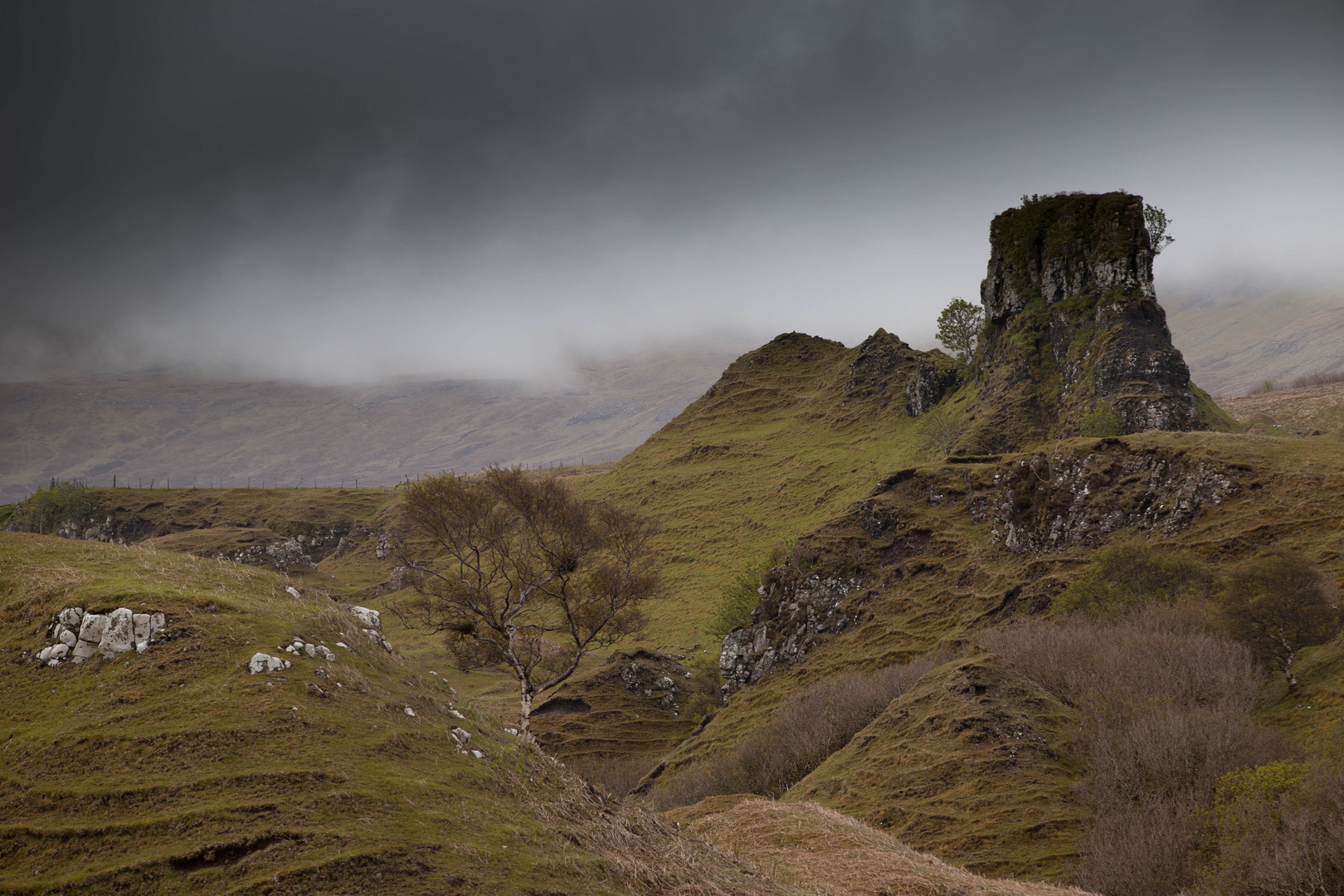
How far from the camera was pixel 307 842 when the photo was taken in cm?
732

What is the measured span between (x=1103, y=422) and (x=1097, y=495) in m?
25.7

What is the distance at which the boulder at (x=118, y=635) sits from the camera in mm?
9695

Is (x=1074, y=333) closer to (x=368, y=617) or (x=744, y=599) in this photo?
(x=744, y=599)

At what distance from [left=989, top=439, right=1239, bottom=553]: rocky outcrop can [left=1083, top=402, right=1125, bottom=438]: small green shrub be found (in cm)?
2002

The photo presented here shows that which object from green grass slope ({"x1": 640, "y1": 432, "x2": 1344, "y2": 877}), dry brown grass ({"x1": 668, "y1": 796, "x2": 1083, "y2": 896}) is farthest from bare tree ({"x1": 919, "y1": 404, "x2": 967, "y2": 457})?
dry brown grass ({"x1": 668, "y1": 796, "x2": 1083, "y2": 896})

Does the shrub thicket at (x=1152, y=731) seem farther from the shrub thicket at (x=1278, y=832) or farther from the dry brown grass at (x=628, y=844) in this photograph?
the dry brown grass at (x=628, y=844)

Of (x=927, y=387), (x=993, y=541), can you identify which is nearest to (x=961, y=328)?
(x=927, y=387)

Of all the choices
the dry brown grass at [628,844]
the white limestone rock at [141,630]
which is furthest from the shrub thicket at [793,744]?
the white limestone rock at [141,630]

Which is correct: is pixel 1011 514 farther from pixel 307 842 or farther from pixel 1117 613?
pixel 307 842

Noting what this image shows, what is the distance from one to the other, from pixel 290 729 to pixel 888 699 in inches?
1152

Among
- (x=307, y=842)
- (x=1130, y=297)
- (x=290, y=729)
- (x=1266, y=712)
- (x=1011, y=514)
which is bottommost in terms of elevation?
(x=1266, y=712)

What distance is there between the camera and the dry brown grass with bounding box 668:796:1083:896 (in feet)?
44.0

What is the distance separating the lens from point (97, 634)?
9.77m

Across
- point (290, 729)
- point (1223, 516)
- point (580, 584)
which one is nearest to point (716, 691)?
point (580, 584)
